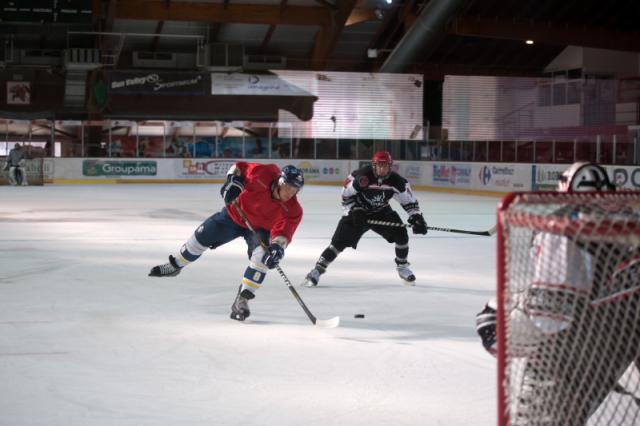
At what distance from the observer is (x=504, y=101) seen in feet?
89.2

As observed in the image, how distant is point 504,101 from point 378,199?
2053cm

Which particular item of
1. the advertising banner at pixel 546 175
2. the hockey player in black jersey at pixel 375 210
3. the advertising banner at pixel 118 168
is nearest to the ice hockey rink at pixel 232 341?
the hockey player in black jersey at pixel 375 210

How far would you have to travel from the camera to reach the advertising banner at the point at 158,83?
27.2 metres

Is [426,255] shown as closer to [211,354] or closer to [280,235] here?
[280,235]

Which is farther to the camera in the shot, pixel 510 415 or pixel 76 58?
pixel 76 58

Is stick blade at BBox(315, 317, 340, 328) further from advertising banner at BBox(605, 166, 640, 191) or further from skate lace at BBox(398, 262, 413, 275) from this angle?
advertising banner at BBox(605, 166, 640, 191)

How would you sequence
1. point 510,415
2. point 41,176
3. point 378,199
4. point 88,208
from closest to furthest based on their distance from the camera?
point 510,415
point 378,199
point 88,208
point 41,176

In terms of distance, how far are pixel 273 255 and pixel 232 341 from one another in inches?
26.0

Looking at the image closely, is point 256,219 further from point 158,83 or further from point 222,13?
point 158,83

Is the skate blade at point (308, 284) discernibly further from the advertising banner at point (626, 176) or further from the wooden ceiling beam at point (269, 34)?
the wooden ceiling beam at point (269, 34)

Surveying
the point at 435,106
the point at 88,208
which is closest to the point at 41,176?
the point at 88,208

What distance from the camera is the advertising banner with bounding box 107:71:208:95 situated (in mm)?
27156

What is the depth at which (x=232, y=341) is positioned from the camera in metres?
5.05

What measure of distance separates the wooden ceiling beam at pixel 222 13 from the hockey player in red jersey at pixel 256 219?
20823 mm
